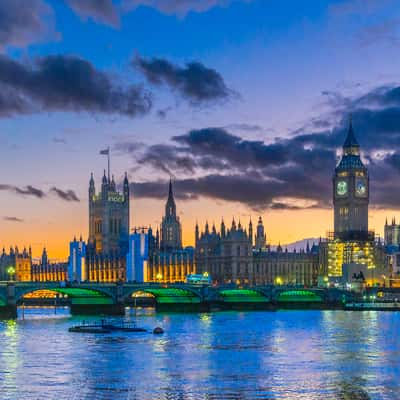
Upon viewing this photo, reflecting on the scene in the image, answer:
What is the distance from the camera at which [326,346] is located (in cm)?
7631

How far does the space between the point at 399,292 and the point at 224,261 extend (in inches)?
1492

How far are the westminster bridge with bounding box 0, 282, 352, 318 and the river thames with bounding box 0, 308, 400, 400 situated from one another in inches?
727

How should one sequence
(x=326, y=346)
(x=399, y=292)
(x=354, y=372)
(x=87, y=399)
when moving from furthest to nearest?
(x=399, y=292), (x=326, y=346), (x=354, y=372), (x=87, y=399)

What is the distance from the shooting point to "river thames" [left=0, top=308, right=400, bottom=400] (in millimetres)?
50875

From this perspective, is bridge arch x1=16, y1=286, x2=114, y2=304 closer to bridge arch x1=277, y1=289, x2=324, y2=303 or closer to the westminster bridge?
the westminster bridge

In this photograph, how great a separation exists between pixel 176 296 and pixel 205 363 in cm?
8014

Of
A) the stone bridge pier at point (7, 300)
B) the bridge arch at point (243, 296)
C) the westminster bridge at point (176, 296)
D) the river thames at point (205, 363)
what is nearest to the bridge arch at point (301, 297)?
the westminster bridge at point (176, 296)

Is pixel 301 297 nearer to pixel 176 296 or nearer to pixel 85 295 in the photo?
pixel 176 296

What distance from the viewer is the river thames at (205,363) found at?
50875 millimetres

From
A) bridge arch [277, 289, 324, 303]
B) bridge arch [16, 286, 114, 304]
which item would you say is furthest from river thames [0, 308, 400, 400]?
bridge arch [277, 289, 324, 303]

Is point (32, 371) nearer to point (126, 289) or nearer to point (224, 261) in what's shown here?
point (126, 289)

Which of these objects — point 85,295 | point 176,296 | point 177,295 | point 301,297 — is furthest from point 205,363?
point 301,297

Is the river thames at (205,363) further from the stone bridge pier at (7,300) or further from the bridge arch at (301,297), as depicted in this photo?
the bridge arch at (301,297)

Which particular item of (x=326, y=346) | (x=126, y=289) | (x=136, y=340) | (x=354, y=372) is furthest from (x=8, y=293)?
(x=354, y=372)
